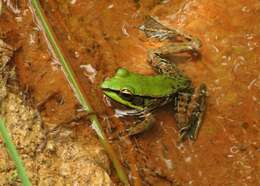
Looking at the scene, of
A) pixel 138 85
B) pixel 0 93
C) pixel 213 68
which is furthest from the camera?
pixel 213 68

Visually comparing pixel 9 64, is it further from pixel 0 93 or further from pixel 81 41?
pixel 81 41

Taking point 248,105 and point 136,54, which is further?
point 136,54

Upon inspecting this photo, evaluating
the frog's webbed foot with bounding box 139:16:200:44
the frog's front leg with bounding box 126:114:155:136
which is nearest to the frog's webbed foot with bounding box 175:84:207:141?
the frog's front leg with bounding box 126:114:155:136

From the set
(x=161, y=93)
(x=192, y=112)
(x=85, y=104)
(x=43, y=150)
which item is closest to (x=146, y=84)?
(x=161, y=93)

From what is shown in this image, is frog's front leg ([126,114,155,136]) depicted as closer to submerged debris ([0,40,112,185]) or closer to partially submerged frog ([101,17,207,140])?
partially submerged frog ([101,17,207,140])

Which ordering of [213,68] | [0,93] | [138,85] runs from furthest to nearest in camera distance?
1. [213,68]
2. [138,85]
3. [0,93]

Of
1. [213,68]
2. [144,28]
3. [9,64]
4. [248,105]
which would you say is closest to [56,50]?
[9,64]

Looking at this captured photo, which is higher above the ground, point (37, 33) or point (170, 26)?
point (37, 33)

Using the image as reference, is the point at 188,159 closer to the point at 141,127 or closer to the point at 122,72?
the point at 141,127
